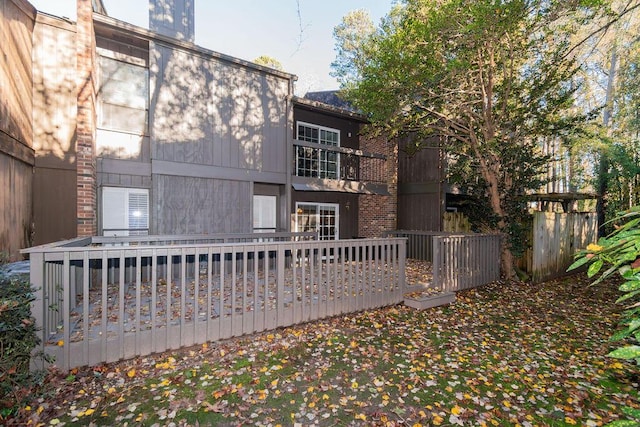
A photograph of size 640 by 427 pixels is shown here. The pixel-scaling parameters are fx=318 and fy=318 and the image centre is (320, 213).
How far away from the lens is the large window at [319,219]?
1173cm

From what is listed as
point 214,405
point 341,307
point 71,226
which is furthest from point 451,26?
point 71,226

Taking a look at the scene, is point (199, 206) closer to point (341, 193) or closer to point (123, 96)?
point (123, 96)

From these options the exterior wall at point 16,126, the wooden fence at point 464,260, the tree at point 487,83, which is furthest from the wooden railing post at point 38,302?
the tree at point 487,83

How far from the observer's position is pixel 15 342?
3109 mm

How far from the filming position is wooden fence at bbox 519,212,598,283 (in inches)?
342

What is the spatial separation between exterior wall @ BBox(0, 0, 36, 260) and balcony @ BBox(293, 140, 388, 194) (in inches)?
266

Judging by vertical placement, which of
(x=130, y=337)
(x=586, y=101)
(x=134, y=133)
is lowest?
(x=130, y=337)

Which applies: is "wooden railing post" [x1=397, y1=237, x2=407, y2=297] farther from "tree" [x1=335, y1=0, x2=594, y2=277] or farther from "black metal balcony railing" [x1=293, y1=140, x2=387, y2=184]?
"black metal balcony railing" [x1=293, y1=140, x2=387, y2=184]

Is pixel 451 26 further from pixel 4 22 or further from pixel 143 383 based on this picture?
pixel 4 22

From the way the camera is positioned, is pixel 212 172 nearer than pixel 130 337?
No

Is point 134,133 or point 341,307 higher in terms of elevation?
point 134,133

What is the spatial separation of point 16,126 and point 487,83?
11.2 meters

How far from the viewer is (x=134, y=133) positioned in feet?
25.4

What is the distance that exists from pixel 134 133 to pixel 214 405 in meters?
6.97
